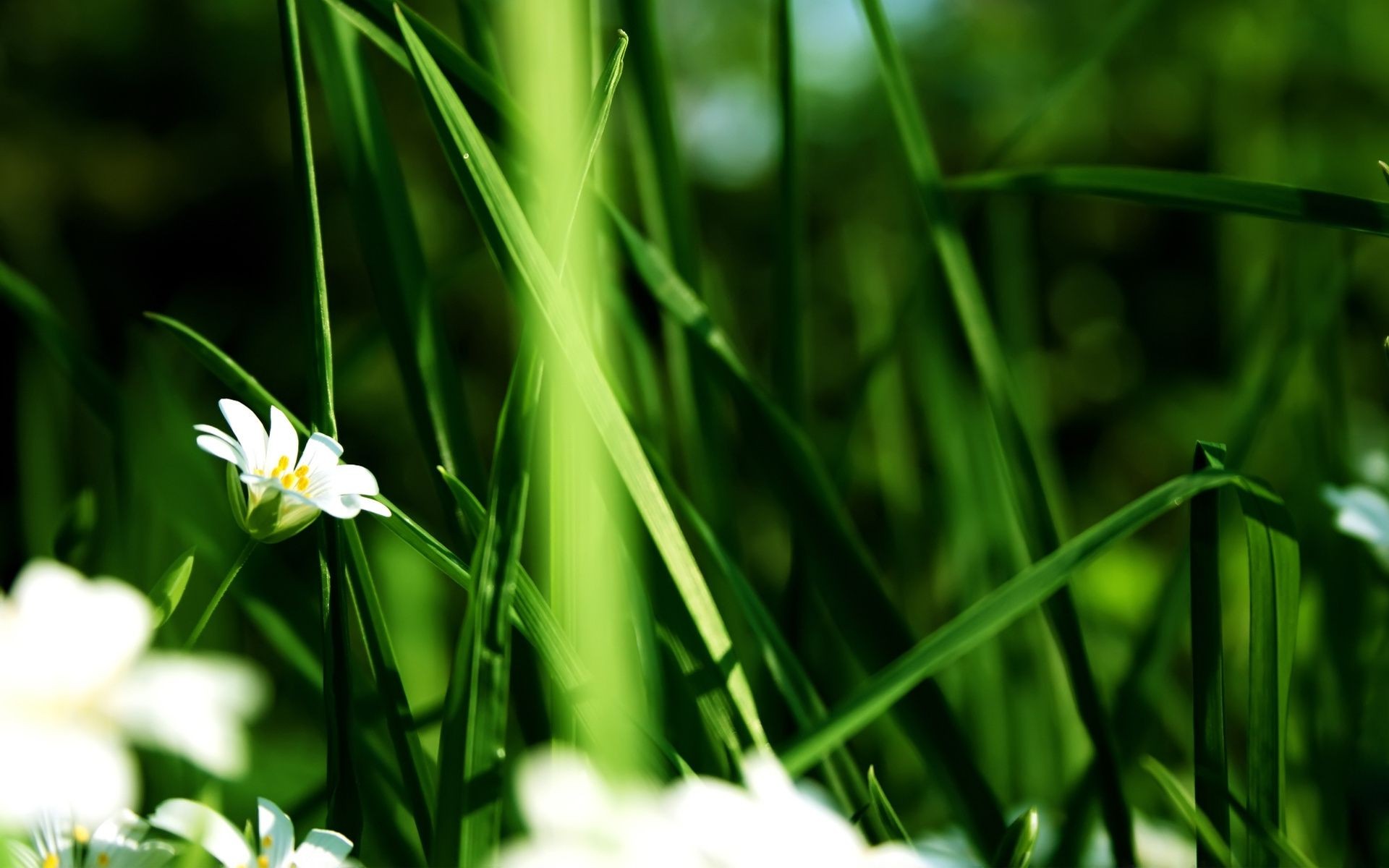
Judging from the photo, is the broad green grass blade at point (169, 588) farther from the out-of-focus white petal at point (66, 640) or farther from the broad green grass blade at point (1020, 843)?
the broad green grass blade at point (1020, 843)

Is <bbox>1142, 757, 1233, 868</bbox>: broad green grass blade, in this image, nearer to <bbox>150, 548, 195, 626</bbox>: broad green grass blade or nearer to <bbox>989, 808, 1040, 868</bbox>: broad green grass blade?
<bbox>989, 808, 1040, 868</bbox>: broad green grass blade

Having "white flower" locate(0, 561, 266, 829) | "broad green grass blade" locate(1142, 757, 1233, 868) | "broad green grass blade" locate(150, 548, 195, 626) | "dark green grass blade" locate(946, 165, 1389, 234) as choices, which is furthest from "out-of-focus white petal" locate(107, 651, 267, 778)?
"dark green grass blade" locate(946, 165, 1389, 234)

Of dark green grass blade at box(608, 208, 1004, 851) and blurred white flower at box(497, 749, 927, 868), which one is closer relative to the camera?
blurred white flower at box(497, 749, 927, 868)

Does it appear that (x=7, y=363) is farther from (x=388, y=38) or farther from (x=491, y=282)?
(x=388, y=38)

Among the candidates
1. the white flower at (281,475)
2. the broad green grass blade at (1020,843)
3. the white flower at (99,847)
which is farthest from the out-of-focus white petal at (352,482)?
the broad green grass blade at (1020,843)

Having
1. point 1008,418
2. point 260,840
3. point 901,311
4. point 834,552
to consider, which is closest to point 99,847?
point 260,840

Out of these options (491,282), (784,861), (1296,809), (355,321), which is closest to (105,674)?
(784,861)
